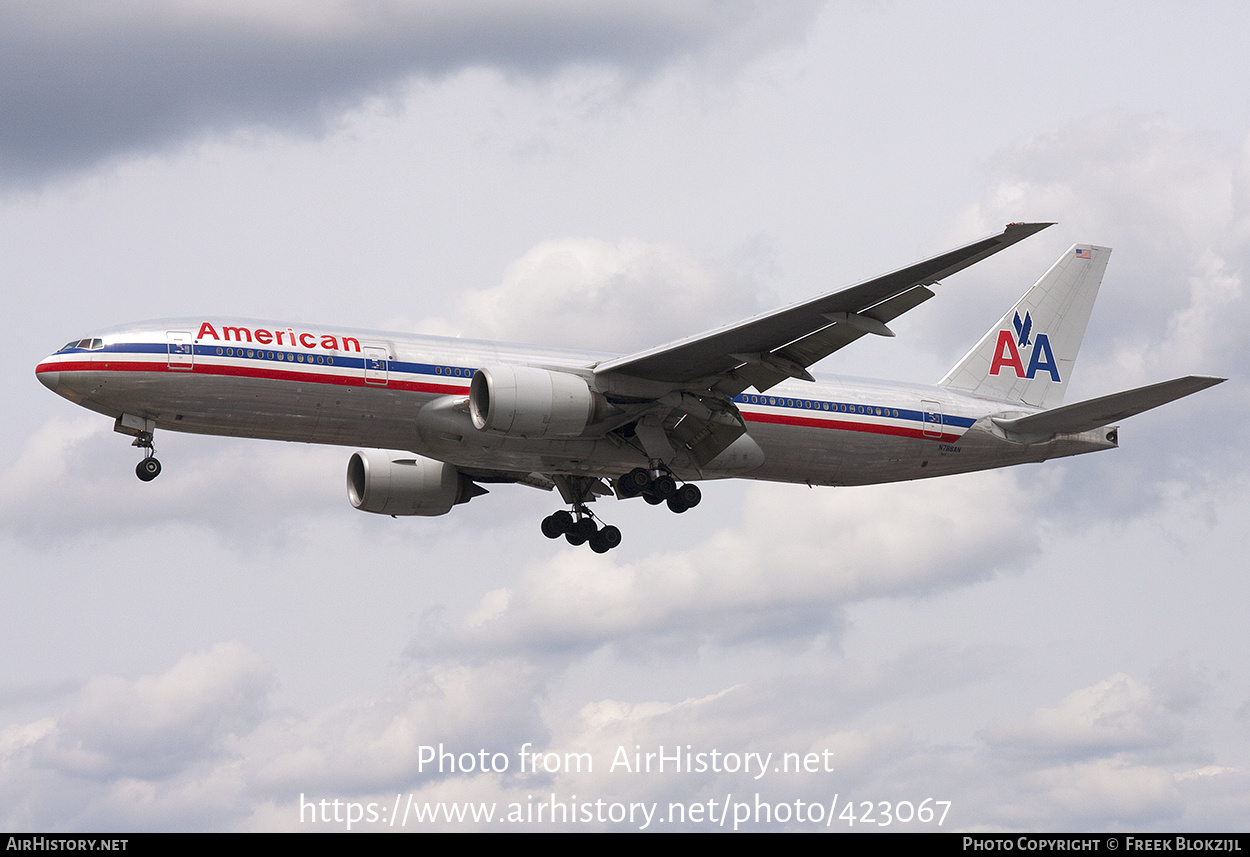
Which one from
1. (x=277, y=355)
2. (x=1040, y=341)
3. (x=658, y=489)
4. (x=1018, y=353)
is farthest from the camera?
(x=1040, y=341)

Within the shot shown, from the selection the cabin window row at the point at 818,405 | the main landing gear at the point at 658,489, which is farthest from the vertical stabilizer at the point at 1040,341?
the main landing gear at the point at 658,489

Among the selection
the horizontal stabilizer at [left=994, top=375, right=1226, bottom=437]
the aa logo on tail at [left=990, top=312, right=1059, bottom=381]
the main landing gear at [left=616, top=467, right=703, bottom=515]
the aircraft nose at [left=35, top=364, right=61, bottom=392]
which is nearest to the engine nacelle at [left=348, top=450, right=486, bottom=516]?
the main landing gear at [left=616, top=467, right=703, bottom=515]

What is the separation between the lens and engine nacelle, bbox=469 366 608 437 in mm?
36781

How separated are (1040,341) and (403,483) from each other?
20035mm

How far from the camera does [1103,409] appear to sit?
138 feet

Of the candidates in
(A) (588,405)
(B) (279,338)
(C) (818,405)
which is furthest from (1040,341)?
(B) (279,338)

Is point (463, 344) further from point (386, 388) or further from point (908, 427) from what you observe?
point (908, 427)

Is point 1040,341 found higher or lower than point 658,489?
higher

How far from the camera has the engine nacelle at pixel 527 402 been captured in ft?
121

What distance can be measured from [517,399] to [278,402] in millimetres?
Answer: 5619

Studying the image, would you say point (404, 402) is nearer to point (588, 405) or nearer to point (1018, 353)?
point (588, 405)
